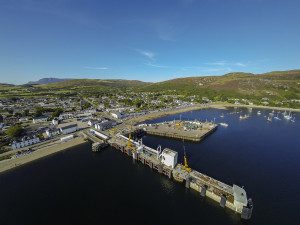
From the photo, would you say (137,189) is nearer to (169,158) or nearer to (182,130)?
(169,158)

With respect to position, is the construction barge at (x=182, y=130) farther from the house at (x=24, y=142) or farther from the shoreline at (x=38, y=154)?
the house at (x=24, y=142)

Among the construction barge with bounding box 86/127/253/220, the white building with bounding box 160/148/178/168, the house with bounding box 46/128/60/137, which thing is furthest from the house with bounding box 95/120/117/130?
the white building with bounding box 160/148/178/168

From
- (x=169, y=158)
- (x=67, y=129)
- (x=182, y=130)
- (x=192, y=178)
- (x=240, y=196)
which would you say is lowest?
(x=182, y=130)

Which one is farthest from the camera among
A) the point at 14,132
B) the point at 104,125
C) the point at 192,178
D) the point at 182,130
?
the point at 104,125

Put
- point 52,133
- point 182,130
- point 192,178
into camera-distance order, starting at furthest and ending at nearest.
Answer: point 182,130 < point 52,133 < point 192,178

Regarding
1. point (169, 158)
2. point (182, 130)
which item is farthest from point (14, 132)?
point (182, 130)

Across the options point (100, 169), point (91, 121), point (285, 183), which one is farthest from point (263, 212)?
point (91, 121)

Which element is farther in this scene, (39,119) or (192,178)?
(39,119)
